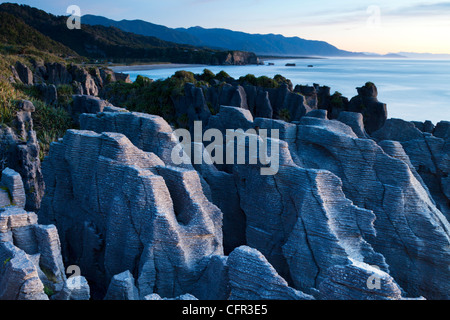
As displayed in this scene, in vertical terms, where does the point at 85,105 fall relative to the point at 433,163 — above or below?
above

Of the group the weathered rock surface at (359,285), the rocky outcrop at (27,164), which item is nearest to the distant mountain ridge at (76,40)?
the rocky outcrop at (27,164)

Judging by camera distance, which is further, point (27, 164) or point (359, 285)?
point (27, 164)

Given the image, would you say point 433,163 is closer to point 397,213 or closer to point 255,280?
point 397,213

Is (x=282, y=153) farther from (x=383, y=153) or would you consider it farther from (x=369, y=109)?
(x=369, y=109)

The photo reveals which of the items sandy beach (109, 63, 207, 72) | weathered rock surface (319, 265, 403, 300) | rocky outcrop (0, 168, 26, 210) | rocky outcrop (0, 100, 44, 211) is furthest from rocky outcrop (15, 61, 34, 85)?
sandy beach (109, 63, 207, 72)

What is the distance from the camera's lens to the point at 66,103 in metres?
36.2

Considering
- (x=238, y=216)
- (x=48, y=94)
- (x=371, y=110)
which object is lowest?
(x=238, y=216)

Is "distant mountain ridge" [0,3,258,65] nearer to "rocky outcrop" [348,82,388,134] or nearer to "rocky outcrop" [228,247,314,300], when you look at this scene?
"rocky outcrop" [348,82,388,134]

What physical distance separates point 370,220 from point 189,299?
6653mm

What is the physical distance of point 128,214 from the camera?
11648 mm

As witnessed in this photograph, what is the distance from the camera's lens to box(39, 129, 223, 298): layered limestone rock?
1118 centimetres

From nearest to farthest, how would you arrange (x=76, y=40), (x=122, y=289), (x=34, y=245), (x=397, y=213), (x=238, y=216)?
(x=122, y=289), (x=34, y=245), (x=397, y=213), (x=238, y=216), (x=76, y=40)

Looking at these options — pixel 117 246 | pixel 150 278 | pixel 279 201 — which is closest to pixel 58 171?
pixel 117 246

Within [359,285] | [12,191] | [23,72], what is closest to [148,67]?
[23,72]
